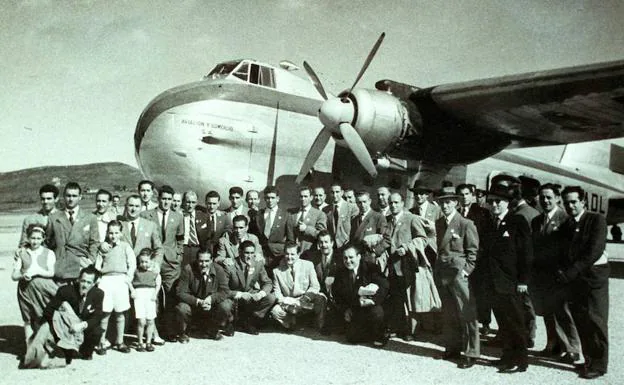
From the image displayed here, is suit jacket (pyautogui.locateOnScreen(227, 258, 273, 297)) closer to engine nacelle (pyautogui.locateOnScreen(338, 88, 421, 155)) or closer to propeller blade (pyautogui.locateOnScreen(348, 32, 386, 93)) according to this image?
engine nacelle (pyautogui.locateOnScreen(338, 88, 421, 155))

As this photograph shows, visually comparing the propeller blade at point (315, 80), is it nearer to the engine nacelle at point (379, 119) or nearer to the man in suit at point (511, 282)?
the engine nacelle at point (379, 119)

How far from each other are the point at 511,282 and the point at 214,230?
4450mm

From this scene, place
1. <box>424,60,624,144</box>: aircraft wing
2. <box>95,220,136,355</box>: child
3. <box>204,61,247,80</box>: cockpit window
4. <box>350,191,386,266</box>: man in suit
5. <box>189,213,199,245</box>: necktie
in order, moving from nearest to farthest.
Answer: <box>95,220,136,355</box>: child → <box>350,191,386,266</box>: man in suit → <box>189,213,199,245</box>: necktie → <box>424,60,624,144</box>: aircraft wing → <box>204,61,247,80</box>: cockpit window

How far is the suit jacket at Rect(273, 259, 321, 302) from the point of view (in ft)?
23.3

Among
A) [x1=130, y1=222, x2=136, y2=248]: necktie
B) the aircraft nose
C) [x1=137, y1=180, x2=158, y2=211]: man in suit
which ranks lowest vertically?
[x1=130, y1=222, x2=136, y2=248]: necktie

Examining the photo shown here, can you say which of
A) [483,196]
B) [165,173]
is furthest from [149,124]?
[483,196]

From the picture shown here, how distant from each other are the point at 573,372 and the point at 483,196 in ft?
15.3

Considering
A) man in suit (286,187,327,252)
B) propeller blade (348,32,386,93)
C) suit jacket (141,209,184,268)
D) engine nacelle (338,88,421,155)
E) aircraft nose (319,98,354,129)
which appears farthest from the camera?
propeller blade (348,32,386,93)

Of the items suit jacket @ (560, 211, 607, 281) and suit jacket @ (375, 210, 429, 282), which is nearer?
suit jacket @ (560, 211, 607, 281)

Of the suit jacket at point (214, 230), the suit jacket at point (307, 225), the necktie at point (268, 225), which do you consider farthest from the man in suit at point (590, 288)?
the suit jacket at point (214, 230)

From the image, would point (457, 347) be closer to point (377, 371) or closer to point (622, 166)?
point (377, 371)

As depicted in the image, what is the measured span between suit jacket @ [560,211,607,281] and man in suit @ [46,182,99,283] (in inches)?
216

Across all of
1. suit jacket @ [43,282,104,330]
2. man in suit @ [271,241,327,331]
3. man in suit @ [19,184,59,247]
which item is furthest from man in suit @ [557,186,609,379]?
man in suit @ [19,184,59,247]

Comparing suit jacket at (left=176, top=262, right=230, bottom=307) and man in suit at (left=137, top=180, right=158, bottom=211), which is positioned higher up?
man in suit at (left=137, top=180, right=158, bottom=211)
